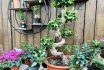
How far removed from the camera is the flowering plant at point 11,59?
1.81 meters

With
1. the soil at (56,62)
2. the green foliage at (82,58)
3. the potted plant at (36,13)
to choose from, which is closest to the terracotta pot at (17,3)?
the potted plant at (36,13)

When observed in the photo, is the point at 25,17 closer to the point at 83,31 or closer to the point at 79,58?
the point at 83,31

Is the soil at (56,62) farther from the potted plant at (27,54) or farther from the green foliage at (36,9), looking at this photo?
the green foliage at (36,9)

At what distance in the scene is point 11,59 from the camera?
1826 mm

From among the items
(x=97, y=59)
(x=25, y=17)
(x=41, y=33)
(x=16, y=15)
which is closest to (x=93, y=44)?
(x=97, y=59)

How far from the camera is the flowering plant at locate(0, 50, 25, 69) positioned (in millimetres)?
1812

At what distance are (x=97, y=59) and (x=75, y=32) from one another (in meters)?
0.53

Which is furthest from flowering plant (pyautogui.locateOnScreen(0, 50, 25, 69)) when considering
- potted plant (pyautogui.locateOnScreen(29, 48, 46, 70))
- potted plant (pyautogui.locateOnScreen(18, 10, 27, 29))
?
potted plant (pyautogui.locateOnScreen(18, 10, 27, 29))

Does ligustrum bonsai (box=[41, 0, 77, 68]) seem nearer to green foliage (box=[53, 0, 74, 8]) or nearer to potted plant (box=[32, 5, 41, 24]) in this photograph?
green foliage (box=[53, 0, 74, 8])

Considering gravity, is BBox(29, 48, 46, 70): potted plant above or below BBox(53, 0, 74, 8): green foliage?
below

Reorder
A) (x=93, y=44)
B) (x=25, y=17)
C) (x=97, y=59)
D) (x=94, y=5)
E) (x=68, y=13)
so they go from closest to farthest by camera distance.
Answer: (x=97, y=59) < (x=93, y=44) < (x=68, y=13) < (x=94, y=5) < (x=25, y=17)

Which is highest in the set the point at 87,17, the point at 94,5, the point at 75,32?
the point at 94,5

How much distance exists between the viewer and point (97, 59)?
140 centimetres

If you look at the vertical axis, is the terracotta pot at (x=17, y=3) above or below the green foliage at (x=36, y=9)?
above
